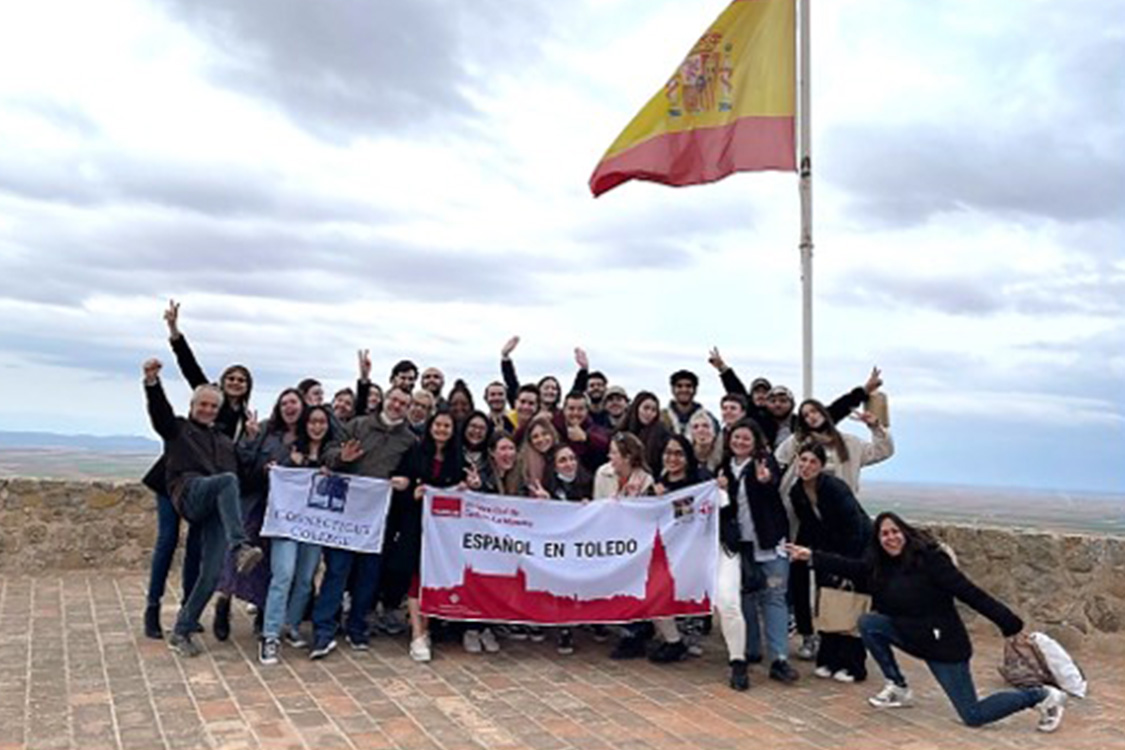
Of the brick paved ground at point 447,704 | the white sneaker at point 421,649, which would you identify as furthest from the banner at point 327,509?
the brick paved ground at point 447,704

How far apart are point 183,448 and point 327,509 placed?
106cm

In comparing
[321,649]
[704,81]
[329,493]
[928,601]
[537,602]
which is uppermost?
[704,81]

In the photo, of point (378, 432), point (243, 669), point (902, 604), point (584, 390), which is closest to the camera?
point (902, 604)

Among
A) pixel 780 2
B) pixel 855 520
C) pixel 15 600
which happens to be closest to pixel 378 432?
pixel 855 520

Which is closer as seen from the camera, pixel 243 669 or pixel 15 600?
pixel 243 669

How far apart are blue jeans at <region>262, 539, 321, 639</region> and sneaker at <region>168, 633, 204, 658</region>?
0.48 m

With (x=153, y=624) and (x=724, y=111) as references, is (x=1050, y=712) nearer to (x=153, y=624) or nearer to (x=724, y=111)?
(x=724, y=111)

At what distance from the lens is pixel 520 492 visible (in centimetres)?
670

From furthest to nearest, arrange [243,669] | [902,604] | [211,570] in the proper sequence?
1. [211,570]
2. [243,669]
3. [902,604]

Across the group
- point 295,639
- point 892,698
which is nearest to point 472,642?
point 295,639

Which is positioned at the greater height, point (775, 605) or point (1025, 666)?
point (775, 605)

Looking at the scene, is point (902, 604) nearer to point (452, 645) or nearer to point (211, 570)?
point (452, 645)

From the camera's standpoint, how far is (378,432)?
6625 mm

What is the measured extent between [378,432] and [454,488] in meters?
0.72
